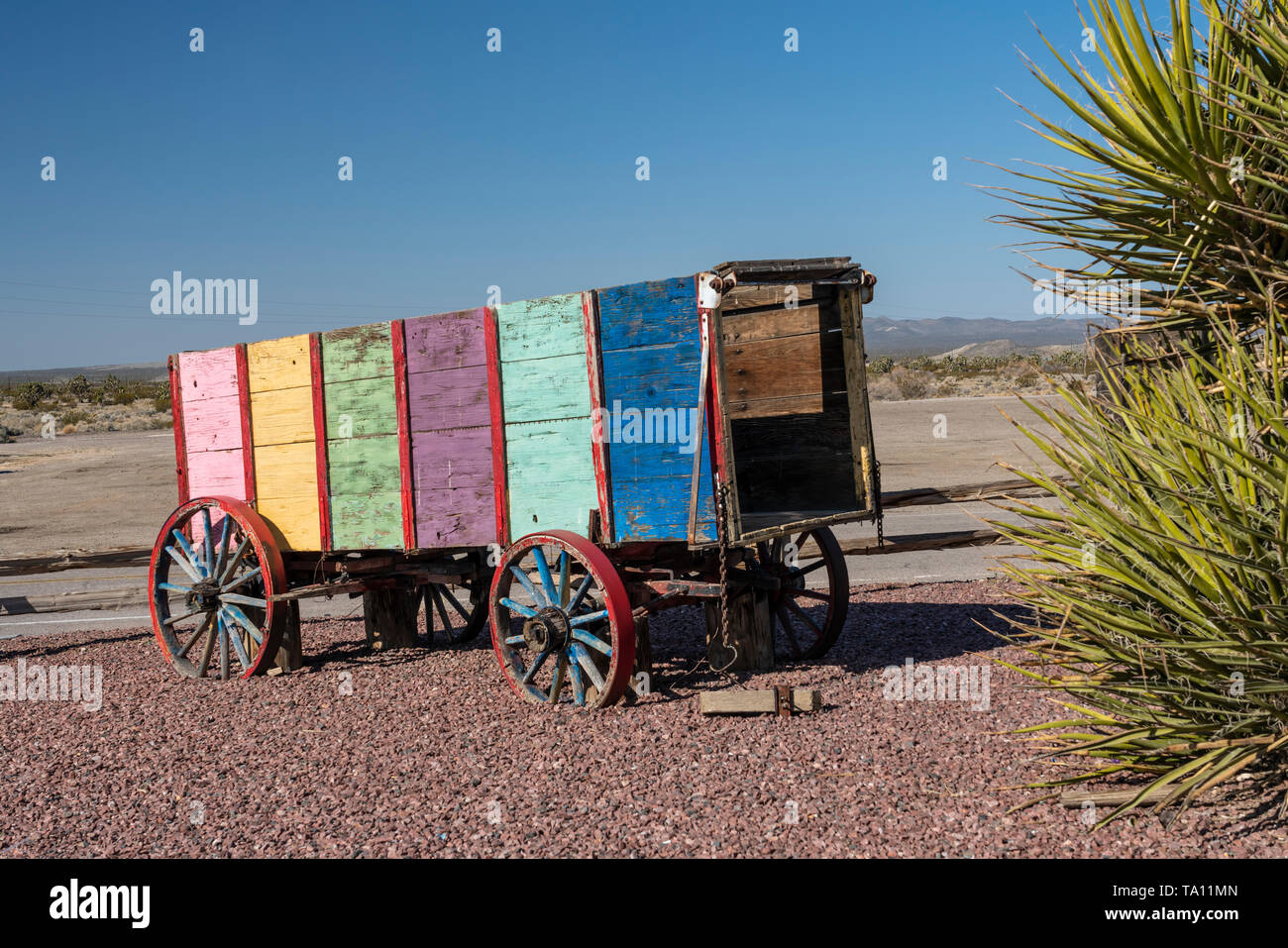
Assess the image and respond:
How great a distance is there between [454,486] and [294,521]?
1495mm

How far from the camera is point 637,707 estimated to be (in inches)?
229

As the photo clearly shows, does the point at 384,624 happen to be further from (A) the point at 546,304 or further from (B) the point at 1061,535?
(B) the point at 1061,535

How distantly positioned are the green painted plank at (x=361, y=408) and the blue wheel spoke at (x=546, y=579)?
1440 millimetres

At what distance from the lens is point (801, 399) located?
6.96 m

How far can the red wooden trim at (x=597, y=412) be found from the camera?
568cm

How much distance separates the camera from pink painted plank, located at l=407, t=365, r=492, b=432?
6.26 m

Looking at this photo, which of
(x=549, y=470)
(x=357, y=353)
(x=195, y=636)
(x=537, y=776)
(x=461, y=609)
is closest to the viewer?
(x=537, y=776)

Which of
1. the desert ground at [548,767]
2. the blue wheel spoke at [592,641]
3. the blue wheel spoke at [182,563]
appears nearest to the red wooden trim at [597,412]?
the blue wheel spoke at [592,641]

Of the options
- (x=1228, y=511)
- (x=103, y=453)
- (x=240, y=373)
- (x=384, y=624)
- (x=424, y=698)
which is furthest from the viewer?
(x=103, y=453)

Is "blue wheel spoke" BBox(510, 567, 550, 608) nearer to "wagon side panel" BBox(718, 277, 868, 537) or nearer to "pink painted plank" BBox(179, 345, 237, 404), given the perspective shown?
"wagon side panel" BBox(718, 277, 868, 537)

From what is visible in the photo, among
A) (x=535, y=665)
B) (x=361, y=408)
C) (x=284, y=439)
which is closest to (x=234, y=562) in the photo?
(x=284, y=439)

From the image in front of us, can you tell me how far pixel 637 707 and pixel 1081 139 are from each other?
3.63 meters

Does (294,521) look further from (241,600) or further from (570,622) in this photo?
(570,622)
